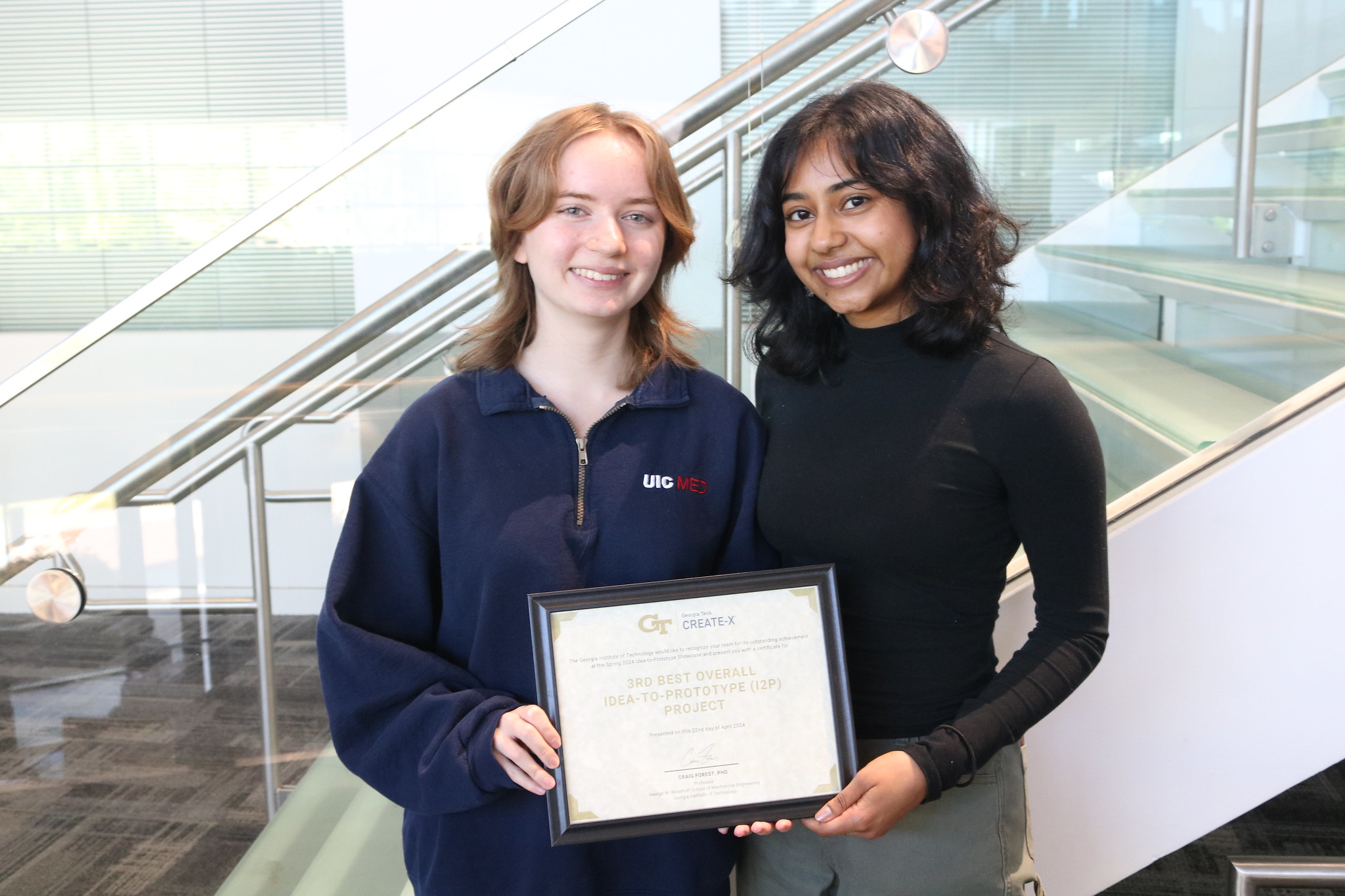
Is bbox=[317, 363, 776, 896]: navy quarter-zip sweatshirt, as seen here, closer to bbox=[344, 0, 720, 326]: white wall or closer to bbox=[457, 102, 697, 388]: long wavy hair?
bbox=[457, 102, 697, 388]: long wavy hair

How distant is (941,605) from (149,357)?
4.55 feet

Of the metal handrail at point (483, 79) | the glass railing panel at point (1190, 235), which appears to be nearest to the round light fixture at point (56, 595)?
the metal handrail at point (483, 79)

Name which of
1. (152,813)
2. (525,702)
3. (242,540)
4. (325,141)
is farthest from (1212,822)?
(325,141)

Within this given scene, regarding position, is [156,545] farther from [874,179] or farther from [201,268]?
[874,179]

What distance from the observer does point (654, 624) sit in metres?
0.98

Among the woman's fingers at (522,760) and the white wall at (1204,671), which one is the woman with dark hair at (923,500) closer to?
the woman's fingers at (522,760)

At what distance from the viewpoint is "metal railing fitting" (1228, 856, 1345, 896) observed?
799 mm

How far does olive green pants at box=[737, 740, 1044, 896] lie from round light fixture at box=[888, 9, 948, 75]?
1.04 m

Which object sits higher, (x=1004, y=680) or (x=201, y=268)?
(x=201, y=268)

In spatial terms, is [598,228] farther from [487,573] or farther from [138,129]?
[138,129]

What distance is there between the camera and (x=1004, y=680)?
105 cm

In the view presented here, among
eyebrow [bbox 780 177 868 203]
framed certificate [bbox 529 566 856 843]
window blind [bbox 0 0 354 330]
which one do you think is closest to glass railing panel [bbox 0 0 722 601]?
eyebrow [bbox 780 177 868 203]

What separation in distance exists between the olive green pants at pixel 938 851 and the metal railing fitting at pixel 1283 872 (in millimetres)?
286
